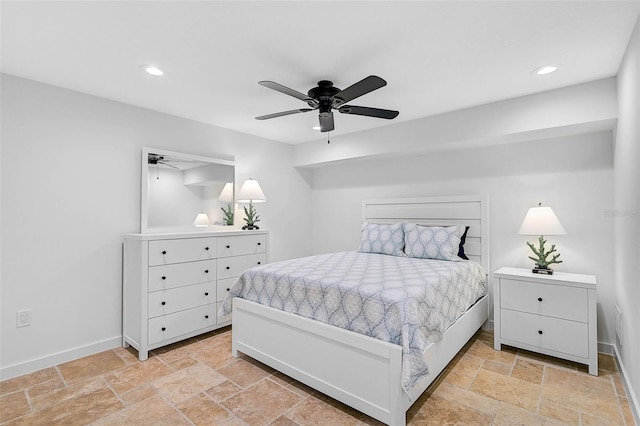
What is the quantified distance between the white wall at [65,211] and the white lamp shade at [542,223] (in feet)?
12.1

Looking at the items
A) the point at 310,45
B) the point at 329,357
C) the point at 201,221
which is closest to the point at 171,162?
the point at 201,221

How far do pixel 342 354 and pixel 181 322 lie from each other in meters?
1.80

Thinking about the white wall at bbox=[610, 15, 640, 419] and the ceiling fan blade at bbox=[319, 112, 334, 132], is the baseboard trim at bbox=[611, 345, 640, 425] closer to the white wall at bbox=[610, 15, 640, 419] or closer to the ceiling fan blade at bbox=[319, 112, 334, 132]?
the white wall at bbox=[610, 15, 640, 419]

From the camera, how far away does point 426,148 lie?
3.59 metres

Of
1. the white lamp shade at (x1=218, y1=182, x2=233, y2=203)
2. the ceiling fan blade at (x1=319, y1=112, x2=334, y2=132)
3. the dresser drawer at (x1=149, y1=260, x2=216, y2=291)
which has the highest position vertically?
the ceiling fan blade at (x1=319, y1=112, x2=334, y2=132)

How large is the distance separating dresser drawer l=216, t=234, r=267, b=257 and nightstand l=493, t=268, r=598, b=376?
99.7 inches

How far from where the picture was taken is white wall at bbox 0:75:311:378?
97.7 inches

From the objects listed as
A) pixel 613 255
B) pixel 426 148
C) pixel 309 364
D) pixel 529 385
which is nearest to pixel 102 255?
pixel 309 364

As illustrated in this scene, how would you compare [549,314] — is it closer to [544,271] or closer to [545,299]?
[545,299]

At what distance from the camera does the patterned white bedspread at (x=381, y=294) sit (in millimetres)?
1842

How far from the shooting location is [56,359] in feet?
8.77

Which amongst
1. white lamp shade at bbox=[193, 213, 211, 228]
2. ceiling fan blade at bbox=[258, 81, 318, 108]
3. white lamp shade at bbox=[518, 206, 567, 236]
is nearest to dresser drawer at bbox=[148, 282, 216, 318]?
white lamp shade at bbox=[193, 213, 211, 228]

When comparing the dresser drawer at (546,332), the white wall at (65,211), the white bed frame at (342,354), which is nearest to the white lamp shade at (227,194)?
the white wall at (65,211)

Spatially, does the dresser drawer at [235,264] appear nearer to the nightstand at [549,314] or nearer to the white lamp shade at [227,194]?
the white lamp shade at [227,194]
